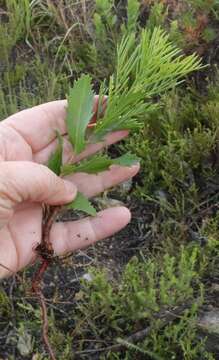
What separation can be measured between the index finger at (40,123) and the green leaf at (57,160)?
0.16 m

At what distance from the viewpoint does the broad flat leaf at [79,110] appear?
5.82 ft

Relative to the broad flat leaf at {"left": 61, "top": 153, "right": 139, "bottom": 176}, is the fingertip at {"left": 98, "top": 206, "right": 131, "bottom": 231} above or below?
below

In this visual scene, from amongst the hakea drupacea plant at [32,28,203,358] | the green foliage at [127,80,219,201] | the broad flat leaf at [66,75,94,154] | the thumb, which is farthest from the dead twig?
the green foliage at [127,80,219,201]

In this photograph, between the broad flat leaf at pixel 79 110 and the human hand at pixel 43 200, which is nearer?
the broad flat leaf at pixel 79 110

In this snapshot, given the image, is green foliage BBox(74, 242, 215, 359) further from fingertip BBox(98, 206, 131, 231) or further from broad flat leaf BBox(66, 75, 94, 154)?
broad flat leaf BBox(66, 75, 94, 154)

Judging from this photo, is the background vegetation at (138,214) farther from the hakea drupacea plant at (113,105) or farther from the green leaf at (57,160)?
the green leaf at (57,160)

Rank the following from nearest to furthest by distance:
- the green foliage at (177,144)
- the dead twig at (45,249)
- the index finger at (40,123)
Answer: the dead twig at (45,249) → the index finger at (40,123) → the green foliage at (177,144)

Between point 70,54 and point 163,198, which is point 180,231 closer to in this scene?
point 163,198

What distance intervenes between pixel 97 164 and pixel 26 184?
0.24 metres

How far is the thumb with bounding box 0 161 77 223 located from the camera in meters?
1.73

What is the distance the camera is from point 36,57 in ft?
9.31

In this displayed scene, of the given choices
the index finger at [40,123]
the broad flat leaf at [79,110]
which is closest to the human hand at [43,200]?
the index finger at [40,123]

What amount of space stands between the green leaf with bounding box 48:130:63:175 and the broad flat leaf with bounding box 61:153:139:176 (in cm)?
2

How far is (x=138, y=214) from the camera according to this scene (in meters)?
2.45
